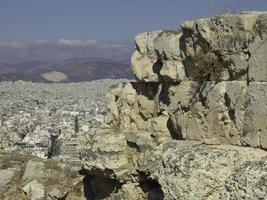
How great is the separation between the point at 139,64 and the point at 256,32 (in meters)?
3.19

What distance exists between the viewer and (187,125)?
9.58 m

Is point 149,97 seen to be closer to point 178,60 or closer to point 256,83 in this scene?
point 178,60

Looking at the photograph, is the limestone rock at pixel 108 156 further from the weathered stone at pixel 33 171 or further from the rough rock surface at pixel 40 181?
the weathered stone at pixel 33 171

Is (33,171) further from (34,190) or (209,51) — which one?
(209,51)

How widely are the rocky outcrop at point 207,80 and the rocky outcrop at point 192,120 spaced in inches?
0.5

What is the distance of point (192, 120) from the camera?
9.45 meters

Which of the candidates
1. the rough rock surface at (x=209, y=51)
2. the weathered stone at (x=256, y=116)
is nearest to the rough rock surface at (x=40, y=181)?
the rough rock surface at (x=209, y=51)

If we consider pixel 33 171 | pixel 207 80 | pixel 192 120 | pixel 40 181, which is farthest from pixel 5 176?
pixel 207 80

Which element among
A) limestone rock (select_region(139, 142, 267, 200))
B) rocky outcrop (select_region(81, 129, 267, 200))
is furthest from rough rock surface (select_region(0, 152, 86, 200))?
limestone rock (select_region(139, 142, 267, 200))

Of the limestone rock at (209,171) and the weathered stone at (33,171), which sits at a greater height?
the limestone rock at (209,171)

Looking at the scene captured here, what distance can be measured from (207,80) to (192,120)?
66 centimetres

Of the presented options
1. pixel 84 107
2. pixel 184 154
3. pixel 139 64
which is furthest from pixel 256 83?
pixel 84 107

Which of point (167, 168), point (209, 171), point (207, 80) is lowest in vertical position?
point (167, 168)

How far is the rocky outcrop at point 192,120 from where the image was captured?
8281 mm
